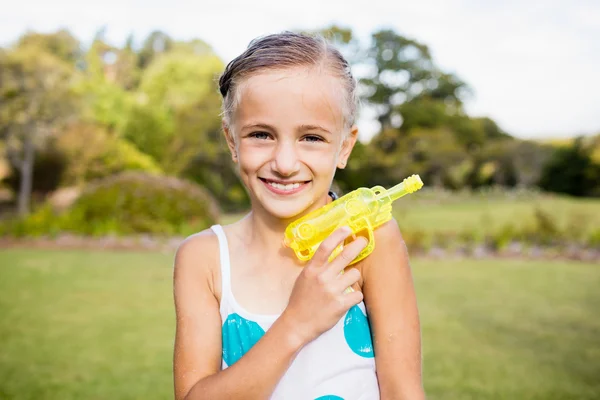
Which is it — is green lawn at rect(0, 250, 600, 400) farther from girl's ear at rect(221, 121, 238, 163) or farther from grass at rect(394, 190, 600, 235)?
grass at rect(394, 190, 600, 235)

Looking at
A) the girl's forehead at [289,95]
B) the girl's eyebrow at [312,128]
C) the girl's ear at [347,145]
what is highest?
the girl's forehead at [289,95]

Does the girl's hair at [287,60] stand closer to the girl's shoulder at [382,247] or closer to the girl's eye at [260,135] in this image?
the girl's eye at [260,135]

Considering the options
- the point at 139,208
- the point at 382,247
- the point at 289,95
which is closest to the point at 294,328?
the point at 382,247

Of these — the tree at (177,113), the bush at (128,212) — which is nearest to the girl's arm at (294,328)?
the bush at (128,212)

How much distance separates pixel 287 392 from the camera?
1577 mm

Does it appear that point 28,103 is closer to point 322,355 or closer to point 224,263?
point 224,263

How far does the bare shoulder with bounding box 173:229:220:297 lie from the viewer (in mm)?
1707

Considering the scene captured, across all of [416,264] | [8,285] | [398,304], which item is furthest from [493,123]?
[398,304]

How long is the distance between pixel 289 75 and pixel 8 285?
8.33 meters

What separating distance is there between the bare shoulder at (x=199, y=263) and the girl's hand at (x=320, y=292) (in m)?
0.33

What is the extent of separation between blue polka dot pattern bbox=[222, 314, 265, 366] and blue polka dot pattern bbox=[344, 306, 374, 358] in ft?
0.79

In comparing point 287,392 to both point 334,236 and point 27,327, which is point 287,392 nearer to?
point 334,236

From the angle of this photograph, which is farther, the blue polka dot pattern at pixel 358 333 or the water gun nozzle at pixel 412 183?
the blue polka dot pattern at pixel 358 333

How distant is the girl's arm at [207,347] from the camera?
1454mm
